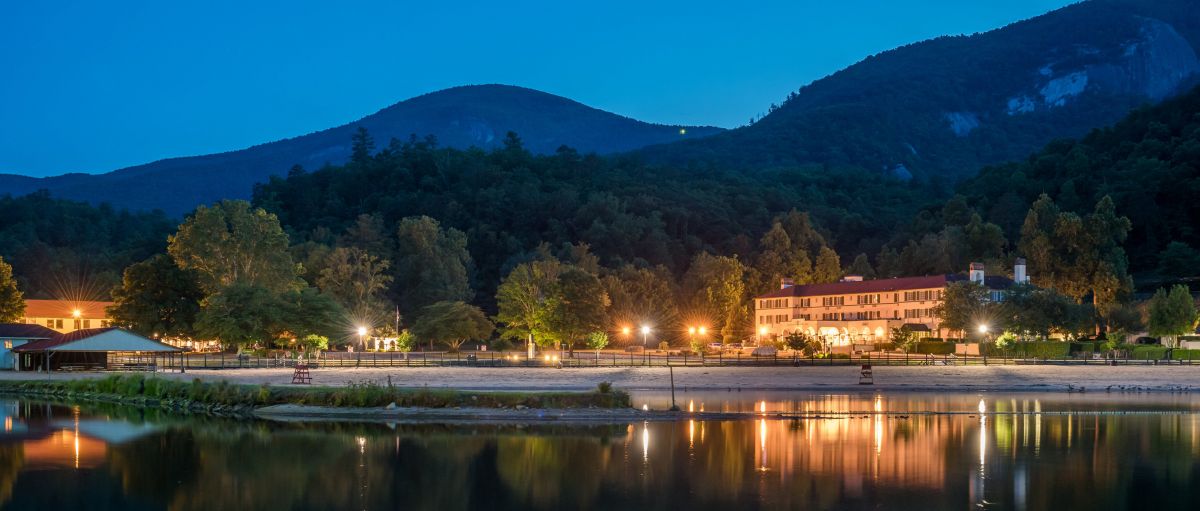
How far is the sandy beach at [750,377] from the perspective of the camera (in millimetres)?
53281

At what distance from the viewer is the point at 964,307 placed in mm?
90688

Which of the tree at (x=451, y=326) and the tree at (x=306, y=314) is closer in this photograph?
the tree at (x=306, y=314)

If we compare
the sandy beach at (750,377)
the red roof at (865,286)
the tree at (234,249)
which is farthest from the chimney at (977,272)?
the tree at (234,249)

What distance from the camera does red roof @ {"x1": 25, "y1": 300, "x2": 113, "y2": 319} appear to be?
113 metres

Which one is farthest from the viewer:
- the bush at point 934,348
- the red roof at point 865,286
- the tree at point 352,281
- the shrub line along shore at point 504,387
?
the red roof at point 865,286

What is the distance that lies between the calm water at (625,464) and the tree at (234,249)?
5553 cm

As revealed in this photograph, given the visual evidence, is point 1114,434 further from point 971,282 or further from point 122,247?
point 122,247

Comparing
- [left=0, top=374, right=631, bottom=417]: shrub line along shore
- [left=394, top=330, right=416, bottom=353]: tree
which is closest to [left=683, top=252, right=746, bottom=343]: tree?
[left=394, top=330, right=416, bottom=353]: tree

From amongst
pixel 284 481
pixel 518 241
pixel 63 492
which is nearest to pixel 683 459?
pixel 284 481

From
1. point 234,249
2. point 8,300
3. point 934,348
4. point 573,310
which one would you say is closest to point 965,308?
point 934,348

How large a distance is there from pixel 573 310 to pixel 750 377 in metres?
34.8

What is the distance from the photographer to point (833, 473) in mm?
25672

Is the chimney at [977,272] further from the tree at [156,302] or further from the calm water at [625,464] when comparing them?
the tree at [156,302]

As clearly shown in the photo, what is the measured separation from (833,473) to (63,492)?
1703 cm
